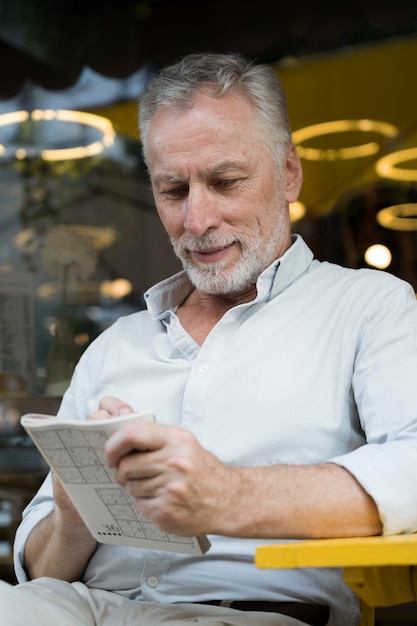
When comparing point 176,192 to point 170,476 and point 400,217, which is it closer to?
point 170,476

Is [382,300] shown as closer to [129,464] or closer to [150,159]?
[150,159]

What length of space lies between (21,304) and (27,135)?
2.83 ft

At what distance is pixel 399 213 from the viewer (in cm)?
401

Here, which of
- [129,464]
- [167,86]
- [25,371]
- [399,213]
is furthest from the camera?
[399,213]

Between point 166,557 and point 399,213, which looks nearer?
point 166,557

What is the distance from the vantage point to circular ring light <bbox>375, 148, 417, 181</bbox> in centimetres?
398

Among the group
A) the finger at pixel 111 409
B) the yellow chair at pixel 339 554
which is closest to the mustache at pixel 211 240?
the finger at pixel 111 409

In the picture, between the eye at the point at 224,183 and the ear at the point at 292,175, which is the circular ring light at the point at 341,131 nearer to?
the ear at the point at 292,175

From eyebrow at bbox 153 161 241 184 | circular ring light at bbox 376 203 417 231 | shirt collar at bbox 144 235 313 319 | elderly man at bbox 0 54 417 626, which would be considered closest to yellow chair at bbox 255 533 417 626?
elderly man at bbox 0 54 417 626

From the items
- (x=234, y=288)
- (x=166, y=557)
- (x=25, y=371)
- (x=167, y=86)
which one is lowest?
(x=25, y=371)

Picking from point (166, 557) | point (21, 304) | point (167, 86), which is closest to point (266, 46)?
point (21, 304)

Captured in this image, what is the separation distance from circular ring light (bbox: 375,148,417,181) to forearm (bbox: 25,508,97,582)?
2.85 metres

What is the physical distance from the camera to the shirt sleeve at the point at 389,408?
46.8 inches

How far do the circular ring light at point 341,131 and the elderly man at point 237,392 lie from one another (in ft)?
7.95
